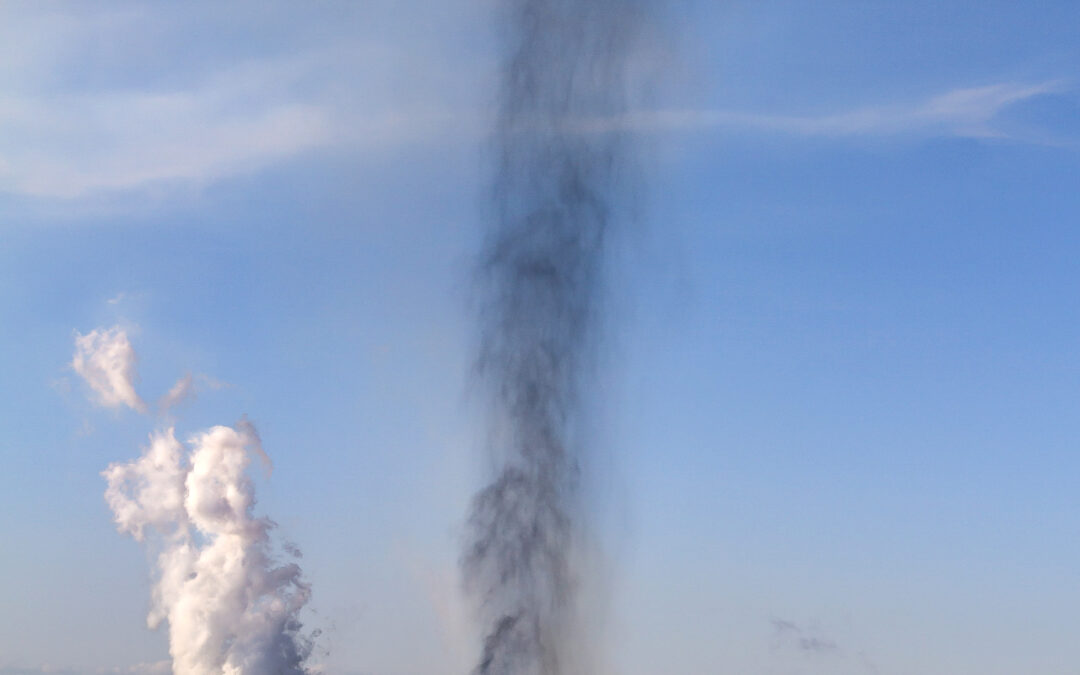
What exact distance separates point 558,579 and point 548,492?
754 centimetres

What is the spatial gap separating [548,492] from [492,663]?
1546 centimetres

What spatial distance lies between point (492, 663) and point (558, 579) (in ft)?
30.2

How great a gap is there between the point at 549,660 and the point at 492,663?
4.88 m

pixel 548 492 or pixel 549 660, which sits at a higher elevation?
pixel 548 492

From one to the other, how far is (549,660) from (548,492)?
14.4 meters

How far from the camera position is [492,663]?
17625 cm

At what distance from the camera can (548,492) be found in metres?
180

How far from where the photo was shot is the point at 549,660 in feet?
580

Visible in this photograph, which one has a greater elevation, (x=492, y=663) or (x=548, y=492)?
(x=548, y=492)

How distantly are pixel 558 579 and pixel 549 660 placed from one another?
698cm

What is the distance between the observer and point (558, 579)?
178750 millimetres
